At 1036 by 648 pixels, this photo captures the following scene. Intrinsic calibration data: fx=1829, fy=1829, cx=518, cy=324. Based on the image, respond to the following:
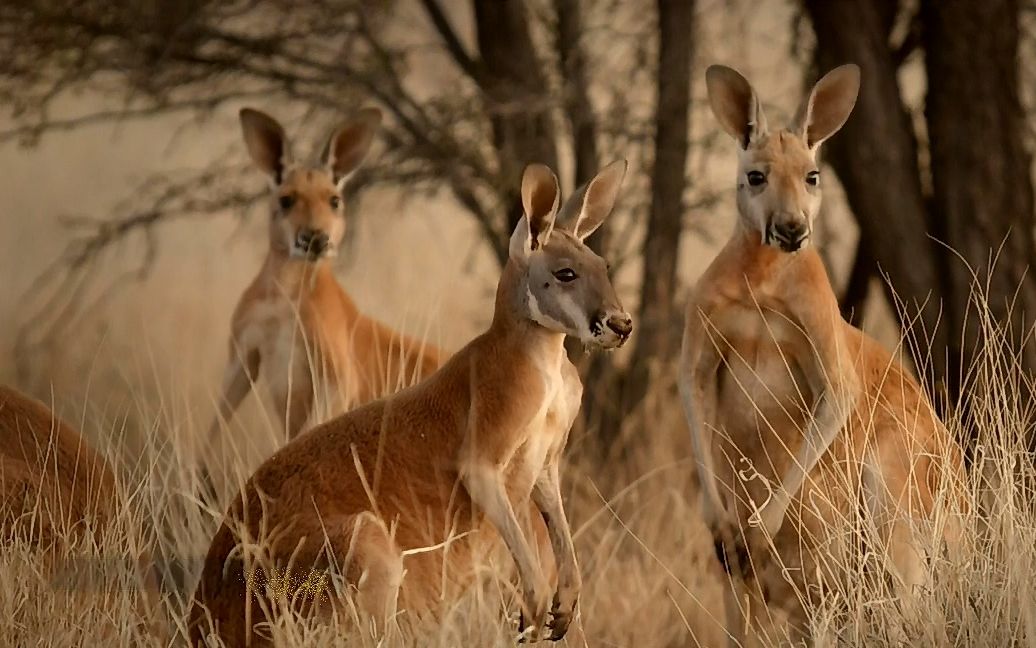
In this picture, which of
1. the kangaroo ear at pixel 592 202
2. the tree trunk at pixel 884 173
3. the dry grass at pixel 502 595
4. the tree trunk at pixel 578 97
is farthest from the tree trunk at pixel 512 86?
the kangaroo ear at pixel 592 202

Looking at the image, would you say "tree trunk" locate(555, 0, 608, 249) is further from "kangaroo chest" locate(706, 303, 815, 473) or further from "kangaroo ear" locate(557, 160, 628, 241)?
"kangaroo ear" locate(557, 160, 628, 241)

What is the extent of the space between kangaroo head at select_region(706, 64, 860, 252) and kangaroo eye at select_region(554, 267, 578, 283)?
90 cm

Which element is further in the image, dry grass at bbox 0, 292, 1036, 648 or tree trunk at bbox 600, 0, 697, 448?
tree trunk at bbox 600, 0, 697, 448

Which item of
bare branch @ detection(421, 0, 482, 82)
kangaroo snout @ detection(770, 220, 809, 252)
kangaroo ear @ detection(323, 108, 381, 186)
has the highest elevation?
bare branch @ detection(421, 0, 482, 82)

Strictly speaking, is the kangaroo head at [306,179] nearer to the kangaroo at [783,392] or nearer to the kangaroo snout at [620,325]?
the kangaroo at [783,392]

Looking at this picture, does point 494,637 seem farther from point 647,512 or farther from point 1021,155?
point 1021,155

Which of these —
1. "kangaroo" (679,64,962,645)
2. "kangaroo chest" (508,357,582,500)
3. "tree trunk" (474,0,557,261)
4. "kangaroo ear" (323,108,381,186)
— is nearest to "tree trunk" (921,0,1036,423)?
"tree trunk" (474,0,557,261)

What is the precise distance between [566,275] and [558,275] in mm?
20

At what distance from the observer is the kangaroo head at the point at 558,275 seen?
4.27 metres

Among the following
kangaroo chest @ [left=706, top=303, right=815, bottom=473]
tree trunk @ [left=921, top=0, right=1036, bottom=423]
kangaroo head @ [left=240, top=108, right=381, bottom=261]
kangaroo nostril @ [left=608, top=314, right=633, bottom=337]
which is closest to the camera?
kangaroo nostril @ [left=608, top=314, right=633, bottom=337]

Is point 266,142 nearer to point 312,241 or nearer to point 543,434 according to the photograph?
point 312,241

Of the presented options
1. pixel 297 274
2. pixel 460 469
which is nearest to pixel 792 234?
pixel 460 469

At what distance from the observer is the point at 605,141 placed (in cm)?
903

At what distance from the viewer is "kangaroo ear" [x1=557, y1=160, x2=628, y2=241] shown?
4543mm
